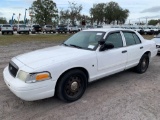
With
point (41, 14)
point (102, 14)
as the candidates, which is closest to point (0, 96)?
point (41, 14)

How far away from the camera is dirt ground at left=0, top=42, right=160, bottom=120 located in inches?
131

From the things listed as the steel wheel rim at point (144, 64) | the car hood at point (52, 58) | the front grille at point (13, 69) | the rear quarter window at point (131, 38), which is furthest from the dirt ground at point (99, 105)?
the rear quarter window at point (131, 38)

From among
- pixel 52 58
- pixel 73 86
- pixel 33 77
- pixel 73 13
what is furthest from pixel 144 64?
pixel 73 13

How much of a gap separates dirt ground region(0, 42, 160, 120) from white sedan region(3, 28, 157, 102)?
1.04ft

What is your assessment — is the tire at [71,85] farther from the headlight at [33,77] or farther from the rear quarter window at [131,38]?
the rear quarter window at [131,38]

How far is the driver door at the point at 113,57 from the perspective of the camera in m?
4.33

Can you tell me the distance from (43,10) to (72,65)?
6032cm

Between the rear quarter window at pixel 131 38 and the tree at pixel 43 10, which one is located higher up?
the tree at pixel 43 10

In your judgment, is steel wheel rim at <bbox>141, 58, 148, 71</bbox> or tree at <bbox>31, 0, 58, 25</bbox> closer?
steel wheel rim at <bbox>141, 58, 148, 71</bbox>

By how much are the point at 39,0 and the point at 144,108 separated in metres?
62.4

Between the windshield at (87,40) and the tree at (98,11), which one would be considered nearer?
the windshield at (87,40)

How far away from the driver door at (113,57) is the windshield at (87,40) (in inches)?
8.7

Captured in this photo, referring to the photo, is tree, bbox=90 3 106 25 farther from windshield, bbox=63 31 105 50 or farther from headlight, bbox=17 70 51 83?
headlight, bbox=17 70 51 83

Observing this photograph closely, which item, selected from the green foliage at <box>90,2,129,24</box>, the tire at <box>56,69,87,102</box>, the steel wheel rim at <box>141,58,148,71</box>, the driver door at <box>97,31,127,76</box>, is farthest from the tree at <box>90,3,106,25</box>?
the tire at <box>56,69,87,102</box>
